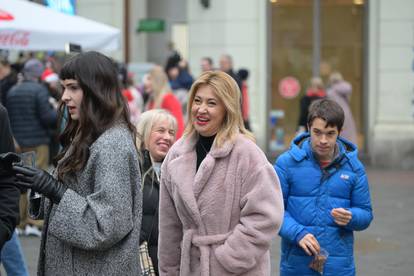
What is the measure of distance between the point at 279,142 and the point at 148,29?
555 cm

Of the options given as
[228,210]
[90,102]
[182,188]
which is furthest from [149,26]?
[90,102]

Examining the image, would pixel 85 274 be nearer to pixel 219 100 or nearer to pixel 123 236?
pixel 123 236

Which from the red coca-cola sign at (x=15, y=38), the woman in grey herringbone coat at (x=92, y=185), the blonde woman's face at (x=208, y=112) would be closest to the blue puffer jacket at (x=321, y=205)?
the blonde woman's face at (x=208, y=112)

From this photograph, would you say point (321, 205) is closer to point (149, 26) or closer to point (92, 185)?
point (92, 185)

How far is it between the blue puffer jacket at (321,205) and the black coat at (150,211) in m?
0.77

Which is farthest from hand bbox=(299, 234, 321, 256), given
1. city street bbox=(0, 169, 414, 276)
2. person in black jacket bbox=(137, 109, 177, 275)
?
city street bbox=(0, 169, 414, 276)

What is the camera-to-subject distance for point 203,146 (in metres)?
4.53

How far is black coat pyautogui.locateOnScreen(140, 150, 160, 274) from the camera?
5.22 meters

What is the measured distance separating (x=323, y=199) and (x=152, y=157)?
3.64ft

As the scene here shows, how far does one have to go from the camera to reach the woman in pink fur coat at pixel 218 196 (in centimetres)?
427

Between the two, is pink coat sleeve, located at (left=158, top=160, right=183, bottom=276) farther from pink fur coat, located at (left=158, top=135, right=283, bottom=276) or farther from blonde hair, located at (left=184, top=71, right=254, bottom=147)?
blonde hair, located at (left=184, top=71, right=254, bottom=147)

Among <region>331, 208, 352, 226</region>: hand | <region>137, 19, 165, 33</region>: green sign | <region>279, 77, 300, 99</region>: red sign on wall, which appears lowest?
<region>331, 208, 352, 226</region>: hand

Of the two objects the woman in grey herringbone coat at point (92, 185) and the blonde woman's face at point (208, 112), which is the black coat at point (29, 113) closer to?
the blonde woman's face at point (208, 112)

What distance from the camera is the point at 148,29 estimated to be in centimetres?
2245
